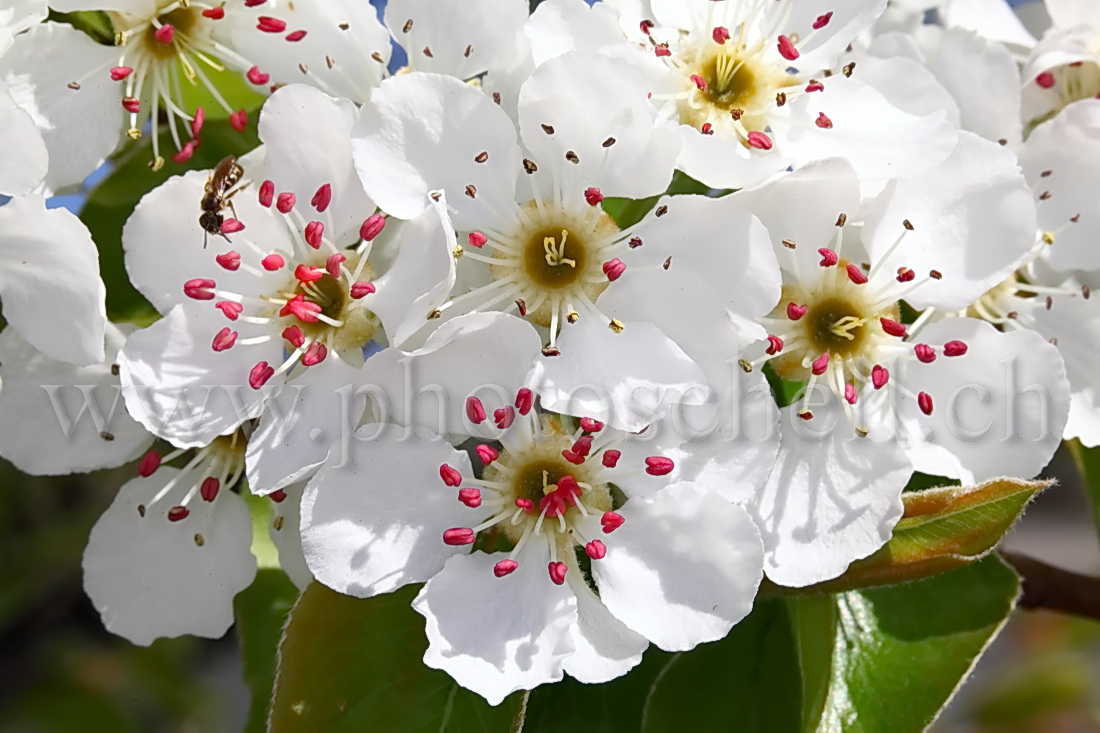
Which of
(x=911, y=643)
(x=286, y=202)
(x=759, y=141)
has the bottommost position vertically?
(x=911, y=643)

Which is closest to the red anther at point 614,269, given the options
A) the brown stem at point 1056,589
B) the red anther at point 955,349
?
the red anther at point 955,349

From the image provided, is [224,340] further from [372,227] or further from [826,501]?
[826,501]

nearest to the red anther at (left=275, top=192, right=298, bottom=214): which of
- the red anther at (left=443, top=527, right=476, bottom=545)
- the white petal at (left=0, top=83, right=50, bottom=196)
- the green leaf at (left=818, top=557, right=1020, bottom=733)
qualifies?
the white petal at (left=0, top=83, right=50, bottom=196)

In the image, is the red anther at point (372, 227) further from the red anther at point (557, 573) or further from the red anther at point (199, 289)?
the red anther at point (557, 573)

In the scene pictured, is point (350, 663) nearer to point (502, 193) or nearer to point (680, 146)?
point (502, 193)

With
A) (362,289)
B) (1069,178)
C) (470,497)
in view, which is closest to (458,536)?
(470,497)

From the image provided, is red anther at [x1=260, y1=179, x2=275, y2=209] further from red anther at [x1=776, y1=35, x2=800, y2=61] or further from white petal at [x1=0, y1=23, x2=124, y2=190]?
red anther at [x1=776, y1=35, x2=800, y2=61]

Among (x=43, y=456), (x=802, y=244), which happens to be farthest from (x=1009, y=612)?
(x=43, y=456)
